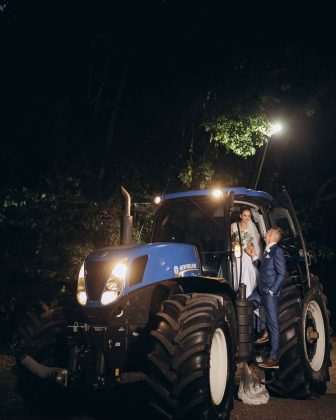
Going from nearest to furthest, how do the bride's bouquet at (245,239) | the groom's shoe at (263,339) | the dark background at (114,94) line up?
1. the groom's shoe at (263,339)
2. the bride's bouquet at (245,239)
3. the dark background at (114,94)

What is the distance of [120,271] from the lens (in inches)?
224

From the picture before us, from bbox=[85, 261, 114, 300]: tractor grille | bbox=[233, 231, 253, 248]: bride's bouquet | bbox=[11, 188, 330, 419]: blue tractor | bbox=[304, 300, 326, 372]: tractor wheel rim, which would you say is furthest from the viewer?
bbox=[304, 300, 326, 372]: tractor wheel rim

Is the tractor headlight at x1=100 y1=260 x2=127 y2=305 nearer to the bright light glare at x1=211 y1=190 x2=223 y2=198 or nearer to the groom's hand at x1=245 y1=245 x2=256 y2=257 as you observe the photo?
the bright light glare at x1=211 y1=190 x2=223 y2=198

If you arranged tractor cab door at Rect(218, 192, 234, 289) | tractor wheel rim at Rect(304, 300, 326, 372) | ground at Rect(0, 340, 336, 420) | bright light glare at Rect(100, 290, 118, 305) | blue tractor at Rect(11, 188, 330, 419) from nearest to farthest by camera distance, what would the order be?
1. blue tractor at Rect(11, 188, 330, 419)
2. bright light glare at Rect(100, 290, 118, 305)
3. ground at Rect(0, 340, 336, 420)
4. tractor cab door at Rect(218, 192, 234, 289)
5. tractor wheel rim at Rect(304, 300, 326, 372)

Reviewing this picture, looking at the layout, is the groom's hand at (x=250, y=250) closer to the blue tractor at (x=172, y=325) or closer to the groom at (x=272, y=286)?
the groom at (x=272, y=286)

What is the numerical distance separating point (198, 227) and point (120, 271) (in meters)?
1.70

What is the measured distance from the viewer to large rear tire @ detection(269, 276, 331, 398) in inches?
270

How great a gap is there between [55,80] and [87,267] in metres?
7.19

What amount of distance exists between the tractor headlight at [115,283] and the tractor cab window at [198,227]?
1463mm

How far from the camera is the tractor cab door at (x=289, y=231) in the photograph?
7.45 m

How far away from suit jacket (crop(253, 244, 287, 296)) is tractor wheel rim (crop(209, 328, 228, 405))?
1230 mm

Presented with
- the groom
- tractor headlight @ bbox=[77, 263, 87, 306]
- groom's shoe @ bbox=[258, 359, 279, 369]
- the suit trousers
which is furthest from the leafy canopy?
tractor headlight @ bbox=[77, 263, 87, 306]

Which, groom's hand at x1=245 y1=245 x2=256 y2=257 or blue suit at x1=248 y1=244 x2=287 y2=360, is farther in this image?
groom's hand at x1=245 y1=245 x2=256 y2=257

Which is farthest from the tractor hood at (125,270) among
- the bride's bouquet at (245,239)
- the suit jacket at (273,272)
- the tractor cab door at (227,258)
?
the bride's bouquet at (245,239)
